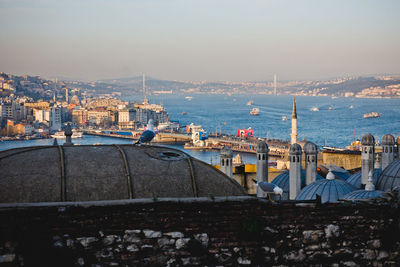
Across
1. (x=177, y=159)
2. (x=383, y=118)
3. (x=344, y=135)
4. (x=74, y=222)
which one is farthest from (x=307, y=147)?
(x=383, y=118)

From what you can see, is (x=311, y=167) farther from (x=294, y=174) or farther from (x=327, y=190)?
(x=327, y=190)

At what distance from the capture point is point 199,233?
320 centimetres

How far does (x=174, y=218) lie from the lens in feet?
10.4

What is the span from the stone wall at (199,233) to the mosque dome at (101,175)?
0.33m

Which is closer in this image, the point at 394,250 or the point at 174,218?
the point at 174,218

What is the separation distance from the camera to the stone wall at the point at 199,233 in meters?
2.98

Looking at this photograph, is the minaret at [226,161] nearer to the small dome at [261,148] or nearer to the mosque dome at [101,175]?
the small dome at [261,148]

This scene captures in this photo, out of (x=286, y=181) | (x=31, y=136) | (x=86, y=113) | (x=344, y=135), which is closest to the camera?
(x=286, y=181)

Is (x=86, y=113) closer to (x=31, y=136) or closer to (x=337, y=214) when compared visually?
(x=31, y=136)

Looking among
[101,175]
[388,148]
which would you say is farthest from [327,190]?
[101,175]

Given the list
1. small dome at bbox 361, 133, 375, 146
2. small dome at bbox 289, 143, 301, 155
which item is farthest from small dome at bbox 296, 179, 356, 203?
small dome at bbox 361, 133, 375, 146

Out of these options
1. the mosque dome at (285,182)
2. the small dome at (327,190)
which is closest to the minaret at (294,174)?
the mosque dome at (285,182)

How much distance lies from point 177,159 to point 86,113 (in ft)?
379

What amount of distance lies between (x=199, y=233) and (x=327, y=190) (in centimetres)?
729
